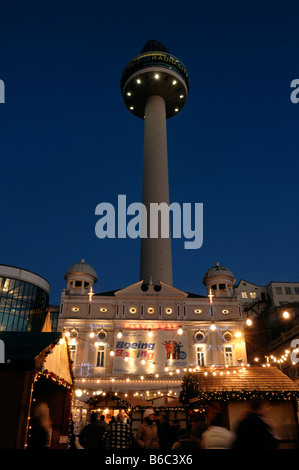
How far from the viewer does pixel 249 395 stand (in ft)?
48.8

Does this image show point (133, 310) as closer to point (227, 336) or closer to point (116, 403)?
point (227, 336)

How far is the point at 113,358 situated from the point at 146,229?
819 inches

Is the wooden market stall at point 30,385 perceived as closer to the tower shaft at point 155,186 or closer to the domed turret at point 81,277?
the domed turret at point 81,277

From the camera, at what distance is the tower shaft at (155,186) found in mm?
50959

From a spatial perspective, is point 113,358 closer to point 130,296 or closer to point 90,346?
point 90,346

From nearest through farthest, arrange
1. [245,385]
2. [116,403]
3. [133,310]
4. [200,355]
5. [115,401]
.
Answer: [245,385] < [116,403] < [115,401] < [200,355] < [133,310]

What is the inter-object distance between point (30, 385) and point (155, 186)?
160 ft

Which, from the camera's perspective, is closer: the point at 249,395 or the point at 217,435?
the point at 217,435

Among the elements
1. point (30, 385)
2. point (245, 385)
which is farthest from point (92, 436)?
point (245, 385)

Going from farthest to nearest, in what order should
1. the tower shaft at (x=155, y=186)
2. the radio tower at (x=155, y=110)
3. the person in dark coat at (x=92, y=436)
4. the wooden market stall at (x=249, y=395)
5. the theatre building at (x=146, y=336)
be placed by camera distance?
the radio tower at (x=155, y=110)
the tower shaft at (x=155, y=186)
the theatre building at (x=146, y=336)
the wooden market stall at (x=249, y=395)
the person in dark coat at (x=92, y=436)

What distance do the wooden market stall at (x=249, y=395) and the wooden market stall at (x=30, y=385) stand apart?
18.4ft

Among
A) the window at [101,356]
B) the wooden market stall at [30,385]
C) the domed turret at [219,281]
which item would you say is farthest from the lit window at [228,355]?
the wooden market stall at [30,385]

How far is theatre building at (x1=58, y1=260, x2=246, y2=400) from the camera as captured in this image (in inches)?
1506

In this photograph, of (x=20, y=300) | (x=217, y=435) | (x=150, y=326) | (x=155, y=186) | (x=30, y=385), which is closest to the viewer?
(x=217, y=435)
